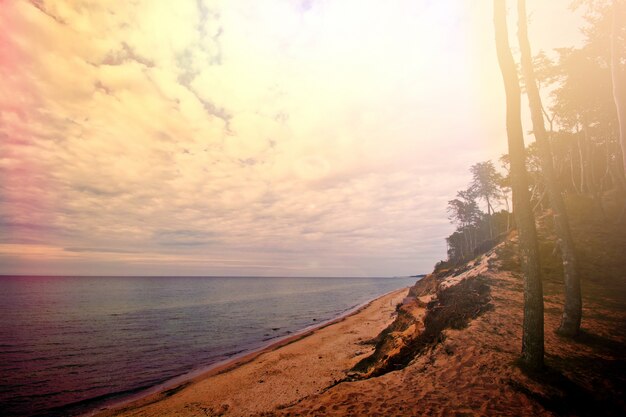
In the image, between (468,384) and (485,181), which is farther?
(485,181)

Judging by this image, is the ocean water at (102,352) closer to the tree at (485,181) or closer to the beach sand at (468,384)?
the beach sand at (468,384)

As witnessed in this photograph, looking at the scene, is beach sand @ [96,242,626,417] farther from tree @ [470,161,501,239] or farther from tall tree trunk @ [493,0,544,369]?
tree @ [470,161,501,239]

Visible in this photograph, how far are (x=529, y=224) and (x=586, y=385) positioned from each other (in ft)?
14.3

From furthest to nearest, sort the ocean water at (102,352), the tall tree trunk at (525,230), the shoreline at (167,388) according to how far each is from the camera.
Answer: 1. the ocean water at (102,352)
2. the shoreline at (167,388)
3. the tall tree trunk at (525,230)

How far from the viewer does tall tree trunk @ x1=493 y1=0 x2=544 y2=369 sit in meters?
8.22

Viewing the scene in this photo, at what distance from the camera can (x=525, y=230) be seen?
8430mm

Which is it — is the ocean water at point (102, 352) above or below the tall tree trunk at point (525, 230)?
below

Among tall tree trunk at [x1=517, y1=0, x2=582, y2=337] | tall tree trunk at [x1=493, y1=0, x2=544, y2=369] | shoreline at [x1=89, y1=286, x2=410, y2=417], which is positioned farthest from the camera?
shoreline at [x1=89, y1=286, x2=410, y2=417]

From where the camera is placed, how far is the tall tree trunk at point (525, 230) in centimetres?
822

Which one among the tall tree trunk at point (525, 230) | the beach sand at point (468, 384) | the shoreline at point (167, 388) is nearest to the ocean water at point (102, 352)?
the shoreline at point (167, 388)

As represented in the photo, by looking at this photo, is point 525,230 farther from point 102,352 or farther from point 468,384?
point 102,352

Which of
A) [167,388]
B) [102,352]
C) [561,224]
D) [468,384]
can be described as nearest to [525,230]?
[561,224]

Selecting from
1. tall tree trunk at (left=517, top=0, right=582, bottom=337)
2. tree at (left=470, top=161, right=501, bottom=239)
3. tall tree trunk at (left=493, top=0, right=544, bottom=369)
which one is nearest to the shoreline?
tall tree trunk at (left=493, top=0, right=544, bottom=369)

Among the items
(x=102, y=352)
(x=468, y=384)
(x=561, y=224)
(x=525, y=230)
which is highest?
(x=561, y=224)
